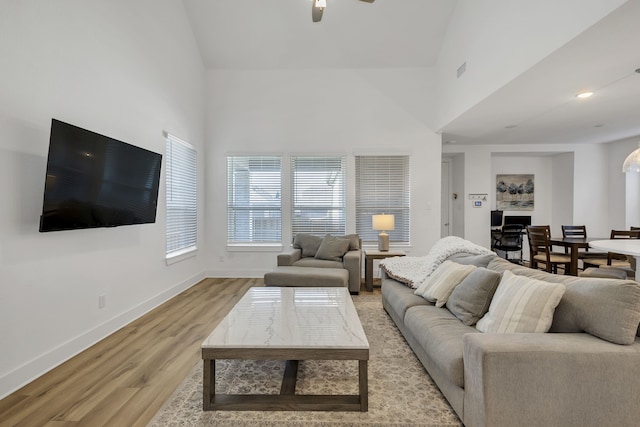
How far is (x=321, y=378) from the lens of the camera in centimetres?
235

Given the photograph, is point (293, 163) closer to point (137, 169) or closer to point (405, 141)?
point (405, 141)

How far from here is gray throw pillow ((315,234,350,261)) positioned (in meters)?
4.96

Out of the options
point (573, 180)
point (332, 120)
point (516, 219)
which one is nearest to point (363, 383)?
point (332, 120)

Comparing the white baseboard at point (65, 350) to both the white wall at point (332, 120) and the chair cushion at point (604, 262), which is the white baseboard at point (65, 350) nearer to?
the white wall at point (332, 120)

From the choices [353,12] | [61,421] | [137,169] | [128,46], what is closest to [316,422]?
[61,421]

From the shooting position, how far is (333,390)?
219 centimetres

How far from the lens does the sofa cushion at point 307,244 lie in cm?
520

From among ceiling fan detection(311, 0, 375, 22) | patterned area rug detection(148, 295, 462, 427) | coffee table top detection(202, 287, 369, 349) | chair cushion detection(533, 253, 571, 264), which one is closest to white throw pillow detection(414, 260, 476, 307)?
patterned area rug detection(148, 295, 462, 427)

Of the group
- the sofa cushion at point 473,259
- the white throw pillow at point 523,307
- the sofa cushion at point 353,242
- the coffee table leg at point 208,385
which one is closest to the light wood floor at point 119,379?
the coffee table leg at point 208,385

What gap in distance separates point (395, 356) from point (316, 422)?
1047mm

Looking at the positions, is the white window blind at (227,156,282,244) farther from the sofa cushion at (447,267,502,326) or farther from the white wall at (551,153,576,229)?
the white wall at (551,153,576,229)

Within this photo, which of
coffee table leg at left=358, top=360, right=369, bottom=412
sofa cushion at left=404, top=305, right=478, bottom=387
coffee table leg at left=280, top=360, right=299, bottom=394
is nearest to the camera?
sofa cushion at left=404, top=305, right=478, bottom=387

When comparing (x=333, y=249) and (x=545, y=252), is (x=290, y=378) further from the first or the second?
(x=545, y=252)

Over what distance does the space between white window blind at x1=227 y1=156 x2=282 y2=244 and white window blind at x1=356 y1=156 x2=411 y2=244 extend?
58.6 inches
